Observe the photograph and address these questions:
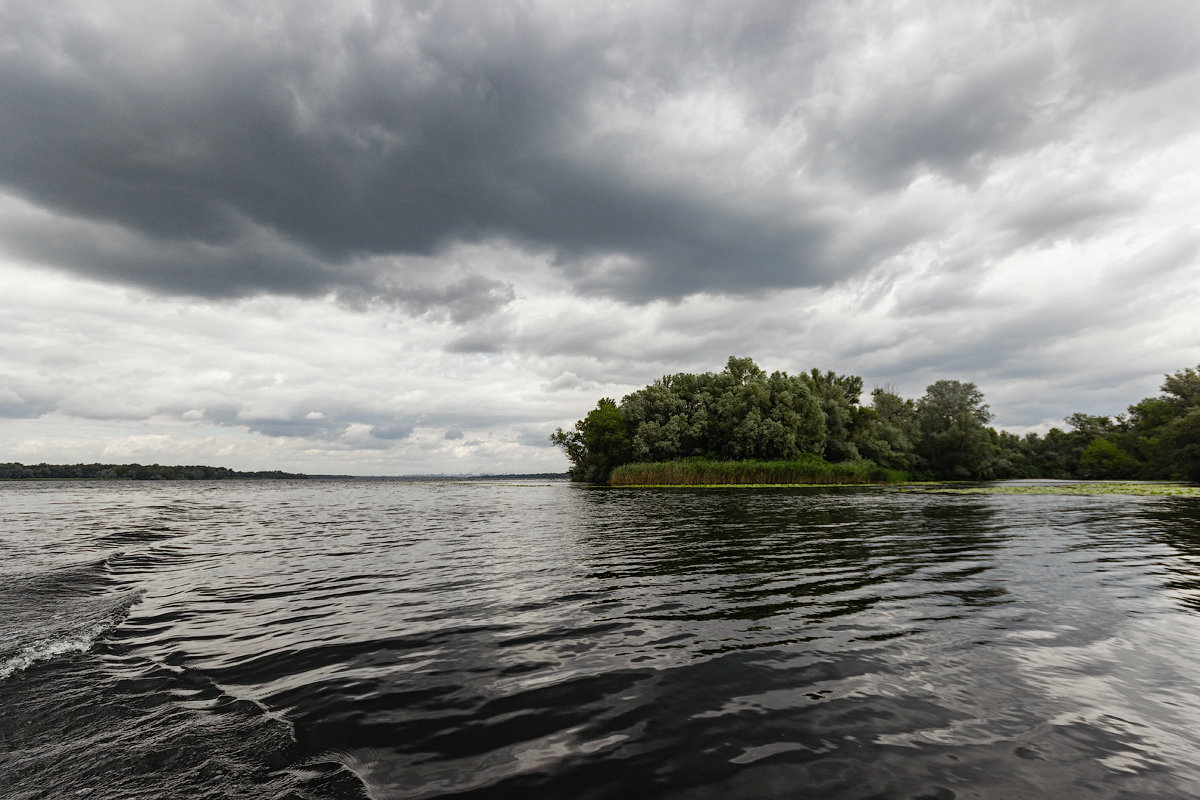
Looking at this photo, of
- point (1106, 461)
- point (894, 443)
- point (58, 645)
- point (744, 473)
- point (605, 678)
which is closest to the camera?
point (605, 678)

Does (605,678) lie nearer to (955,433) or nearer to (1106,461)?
(955,433)

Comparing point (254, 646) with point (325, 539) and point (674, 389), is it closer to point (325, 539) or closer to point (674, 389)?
point (325, 539)

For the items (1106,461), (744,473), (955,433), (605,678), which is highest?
(955,433)

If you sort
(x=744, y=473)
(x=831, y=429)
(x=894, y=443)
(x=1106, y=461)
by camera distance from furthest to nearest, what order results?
(x=1106, y=461) < (x=894, y=443) < (x=831, y=429) < (x=744, y=473)

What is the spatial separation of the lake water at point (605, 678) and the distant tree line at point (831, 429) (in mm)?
65430

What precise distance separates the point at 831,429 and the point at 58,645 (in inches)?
3659

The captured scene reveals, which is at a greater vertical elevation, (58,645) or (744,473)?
(744,473)

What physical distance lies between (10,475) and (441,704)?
262665 mm

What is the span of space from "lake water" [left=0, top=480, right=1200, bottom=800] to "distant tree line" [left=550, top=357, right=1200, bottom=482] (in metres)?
65.4

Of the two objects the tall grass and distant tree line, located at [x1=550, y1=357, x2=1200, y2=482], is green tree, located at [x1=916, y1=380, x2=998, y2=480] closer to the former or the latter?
distant tree line, located at [x1=550, y1=357, x2=1200, y2=482]

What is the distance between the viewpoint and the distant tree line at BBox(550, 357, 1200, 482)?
7894cm

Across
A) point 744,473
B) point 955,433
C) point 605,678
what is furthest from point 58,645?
point 955,433

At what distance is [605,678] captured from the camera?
7.10m

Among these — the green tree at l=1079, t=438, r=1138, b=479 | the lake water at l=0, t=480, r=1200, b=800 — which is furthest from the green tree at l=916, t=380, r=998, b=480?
the lake water at l=0, t=480, r=1200, b=800
